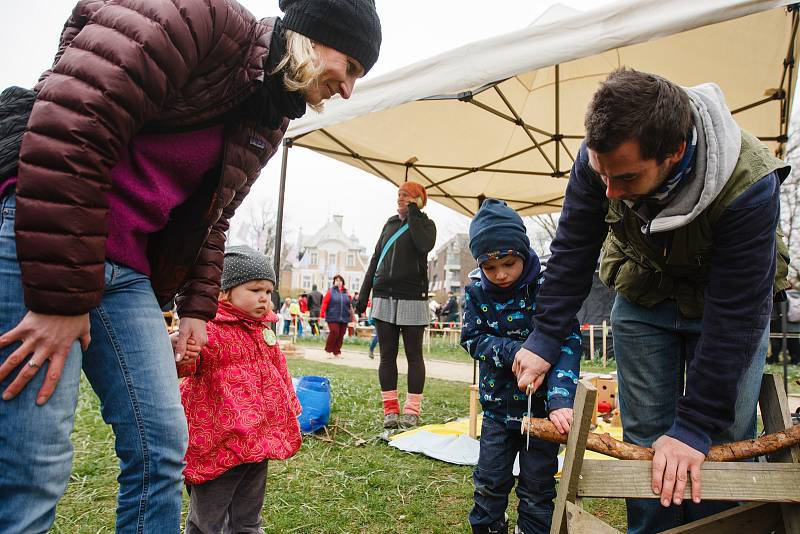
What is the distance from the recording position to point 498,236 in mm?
2363

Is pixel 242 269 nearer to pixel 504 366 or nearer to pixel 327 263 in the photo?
pixel 504 366

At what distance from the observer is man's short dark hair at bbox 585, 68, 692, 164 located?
1315mm

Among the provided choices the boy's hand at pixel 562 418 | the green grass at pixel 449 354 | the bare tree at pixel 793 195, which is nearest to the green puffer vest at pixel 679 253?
the boy's hand at pixel 562 418

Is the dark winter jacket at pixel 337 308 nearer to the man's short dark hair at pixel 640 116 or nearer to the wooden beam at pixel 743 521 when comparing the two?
the wooden beam at pixel 743 521

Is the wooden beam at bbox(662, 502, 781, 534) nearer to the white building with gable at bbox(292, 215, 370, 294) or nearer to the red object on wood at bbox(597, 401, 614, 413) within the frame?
the red object on wood at bbox(597, 401, 614, 413)

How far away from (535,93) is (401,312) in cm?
288

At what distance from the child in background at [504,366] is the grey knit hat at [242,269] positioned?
93 centimetres

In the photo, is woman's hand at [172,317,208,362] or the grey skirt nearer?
woman's hand at [172,317,208,362]

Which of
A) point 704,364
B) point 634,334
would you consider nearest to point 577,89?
point 634,334

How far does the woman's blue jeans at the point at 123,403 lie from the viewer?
1.07 meters

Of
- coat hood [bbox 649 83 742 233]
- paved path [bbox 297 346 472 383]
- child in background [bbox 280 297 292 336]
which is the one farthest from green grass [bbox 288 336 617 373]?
coat hood [bbox 649 83 742 233]

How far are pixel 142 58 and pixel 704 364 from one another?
1.59 meters

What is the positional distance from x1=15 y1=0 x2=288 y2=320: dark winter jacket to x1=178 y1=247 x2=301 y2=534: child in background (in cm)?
84

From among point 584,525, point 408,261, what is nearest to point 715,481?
point 584,525
